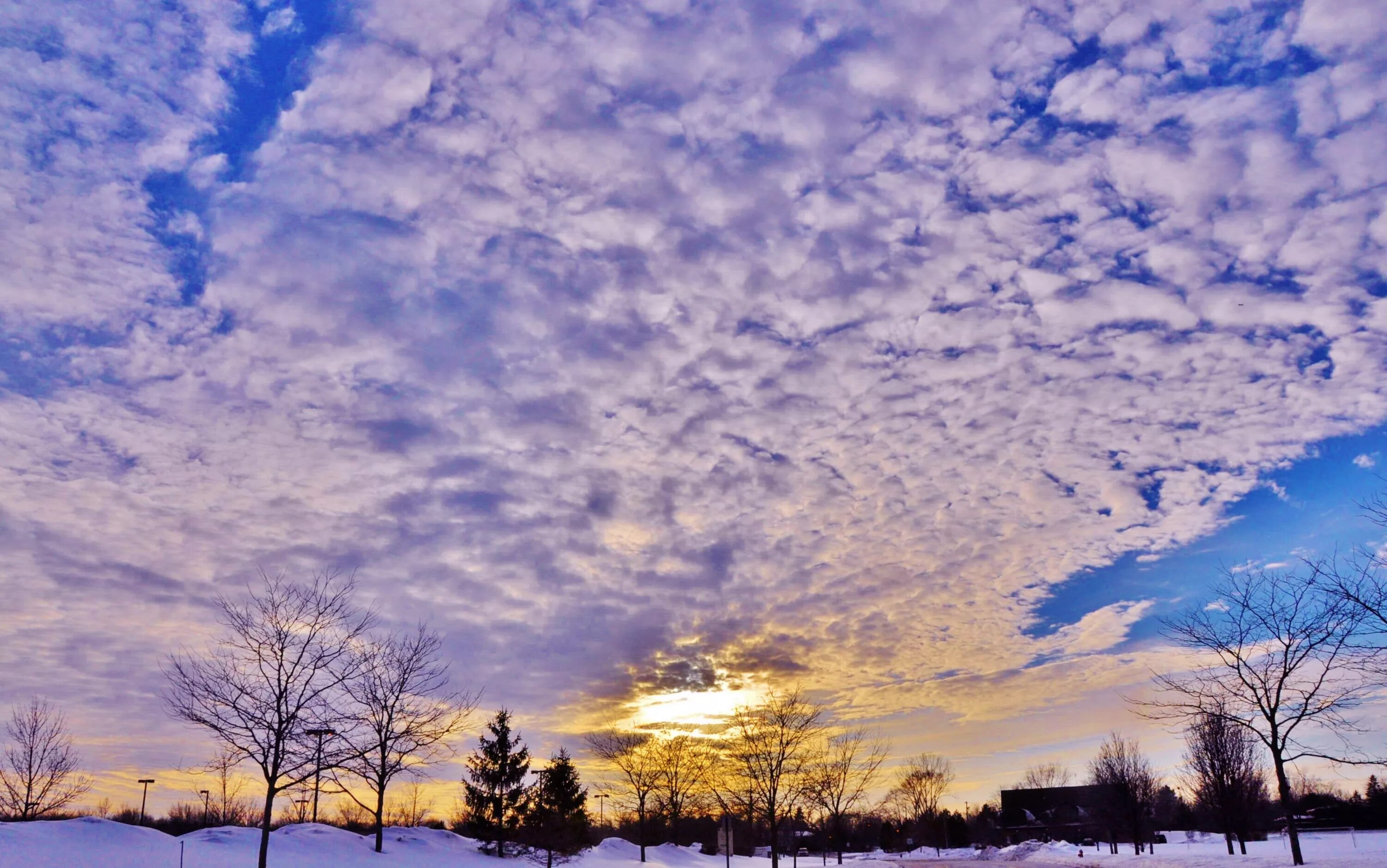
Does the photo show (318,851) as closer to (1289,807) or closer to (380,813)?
(380,813)

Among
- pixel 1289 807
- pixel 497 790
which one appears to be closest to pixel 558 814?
pixel 497 790

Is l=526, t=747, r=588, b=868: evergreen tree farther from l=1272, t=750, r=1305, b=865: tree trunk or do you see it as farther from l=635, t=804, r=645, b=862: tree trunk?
l=1272, t=750, r=1305, b=865: tree trunk

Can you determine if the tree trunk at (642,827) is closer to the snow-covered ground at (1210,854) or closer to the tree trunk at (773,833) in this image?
the tree trunk at (773,833)

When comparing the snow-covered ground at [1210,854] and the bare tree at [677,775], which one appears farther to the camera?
the bare tree at [677,775]

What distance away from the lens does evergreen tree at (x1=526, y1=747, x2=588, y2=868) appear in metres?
45.9

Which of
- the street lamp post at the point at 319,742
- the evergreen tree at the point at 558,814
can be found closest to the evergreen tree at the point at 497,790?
the evergreen tree at the point at 558,814

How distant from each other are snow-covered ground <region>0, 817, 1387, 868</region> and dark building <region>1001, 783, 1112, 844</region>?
50285 mm

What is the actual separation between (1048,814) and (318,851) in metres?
104

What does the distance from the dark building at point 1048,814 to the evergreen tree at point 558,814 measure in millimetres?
67230

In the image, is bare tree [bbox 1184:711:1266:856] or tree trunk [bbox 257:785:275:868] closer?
tree trunk [bbox 257:785:275:868]

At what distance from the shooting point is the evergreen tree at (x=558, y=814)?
1809 inches

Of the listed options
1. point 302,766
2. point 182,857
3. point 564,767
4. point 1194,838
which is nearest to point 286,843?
point 182,857

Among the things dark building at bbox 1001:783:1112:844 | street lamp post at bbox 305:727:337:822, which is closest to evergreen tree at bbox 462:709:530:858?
street lamp post at bbox 305:727:337:822

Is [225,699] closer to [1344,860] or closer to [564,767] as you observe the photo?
[1344,860]
